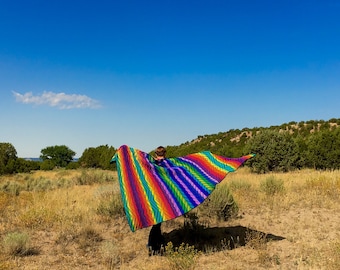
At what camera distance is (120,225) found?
8.48 m

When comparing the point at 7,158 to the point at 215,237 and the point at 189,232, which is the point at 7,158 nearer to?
the point at 189,232

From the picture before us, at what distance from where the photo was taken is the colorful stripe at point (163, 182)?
18.0 feet

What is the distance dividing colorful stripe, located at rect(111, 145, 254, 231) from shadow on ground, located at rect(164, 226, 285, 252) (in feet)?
4.61

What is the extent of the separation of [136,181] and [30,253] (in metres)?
2.72

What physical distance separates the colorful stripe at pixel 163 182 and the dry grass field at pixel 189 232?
0.76 metres

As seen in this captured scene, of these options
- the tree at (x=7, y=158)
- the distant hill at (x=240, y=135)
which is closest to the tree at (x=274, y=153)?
the distant hill at (x=240, y=135)

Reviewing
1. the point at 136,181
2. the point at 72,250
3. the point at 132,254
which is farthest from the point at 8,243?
the point at 136,181

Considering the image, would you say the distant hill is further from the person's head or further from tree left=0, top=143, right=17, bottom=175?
the person's head

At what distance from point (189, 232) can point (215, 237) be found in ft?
1.92

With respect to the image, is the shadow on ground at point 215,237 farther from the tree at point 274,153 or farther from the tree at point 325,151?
the tree at point 274,153

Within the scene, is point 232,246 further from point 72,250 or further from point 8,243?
point 8,243

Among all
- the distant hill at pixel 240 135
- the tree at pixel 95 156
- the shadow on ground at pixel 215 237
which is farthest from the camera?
the distant hill at pixel 240 135

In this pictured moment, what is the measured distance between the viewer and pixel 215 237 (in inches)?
296

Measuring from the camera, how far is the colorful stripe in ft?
18.0
